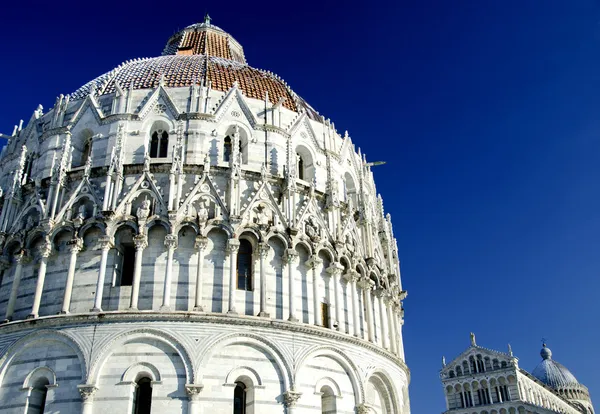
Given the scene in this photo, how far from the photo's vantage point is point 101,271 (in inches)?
782

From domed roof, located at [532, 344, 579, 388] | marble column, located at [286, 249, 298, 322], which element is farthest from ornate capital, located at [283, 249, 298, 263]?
domed roof, located at [532, 344, 579, 388]

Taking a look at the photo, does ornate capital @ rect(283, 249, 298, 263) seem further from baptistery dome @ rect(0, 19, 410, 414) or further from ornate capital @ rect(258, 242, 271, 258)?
ornate capital @ rect(258, 242, 271, 258)

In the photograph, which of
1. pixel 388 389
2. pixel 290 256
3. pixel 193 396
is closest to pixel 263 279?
pixel 290 256

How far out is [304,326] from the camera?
20.4 m

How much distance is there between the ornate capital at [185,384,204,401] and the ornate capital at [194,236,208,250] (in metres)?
4.60

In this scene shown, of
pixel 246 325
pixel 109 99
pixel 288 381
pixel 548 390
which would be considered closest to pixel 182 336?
pixel 246 325

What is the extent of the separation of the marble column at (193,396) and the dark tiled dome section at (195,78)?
12.3 m

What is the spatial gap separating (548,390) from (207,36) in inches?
2530

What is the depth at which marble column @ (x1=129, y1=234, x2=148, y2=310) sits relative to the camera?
19.3m

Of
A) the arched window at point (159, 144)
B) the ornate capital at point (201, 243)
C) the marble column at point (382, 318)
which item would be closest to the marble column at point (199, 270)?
the ornate capital at point (201, 243)

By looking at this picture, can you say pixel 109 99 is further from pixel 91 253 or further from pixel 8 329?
pixel 8 329

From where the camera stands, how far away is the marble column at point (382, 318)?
81.5 ft

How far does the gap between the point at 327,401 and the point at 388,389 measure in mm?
3753

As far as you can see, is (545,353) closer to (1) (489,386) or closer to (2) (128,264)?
(1) (489,386)
